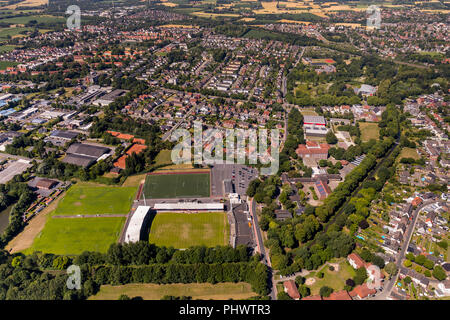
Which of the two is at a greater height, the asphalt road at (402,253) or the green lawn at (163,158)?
the green lawn at (163,158)

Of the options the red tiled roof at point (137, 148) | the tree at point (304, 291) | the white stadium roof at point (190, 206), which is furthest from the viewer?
the red tiled roof at point (137, 148)

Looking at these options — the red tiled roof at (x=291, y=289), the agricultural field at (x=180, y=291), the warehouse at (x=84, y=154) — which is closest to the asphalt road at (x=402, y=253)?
the red tiled roof at (x=291, y=289)

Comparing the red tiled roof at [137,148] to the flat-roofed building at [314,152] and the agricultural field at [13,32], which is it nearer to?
the flat-roofed building at [314,152]

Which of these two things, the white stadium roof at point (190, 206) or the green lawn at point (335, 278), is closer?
the green lawn at point (335, 278)

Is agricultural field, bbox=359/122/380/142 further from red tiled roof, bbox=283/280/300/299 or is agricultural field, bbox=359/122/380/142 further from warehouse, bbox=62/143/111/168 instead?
warehouse, bbox=62/143/111/168

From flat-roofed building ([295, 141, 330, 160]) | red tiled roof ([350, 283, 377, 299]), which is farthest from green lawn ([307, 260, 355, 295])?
flat-roofed building ([295, 141, 330, 160])

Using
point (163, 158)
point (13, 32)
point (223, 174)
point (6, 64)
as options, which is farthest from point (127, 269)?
point (13, 32)
